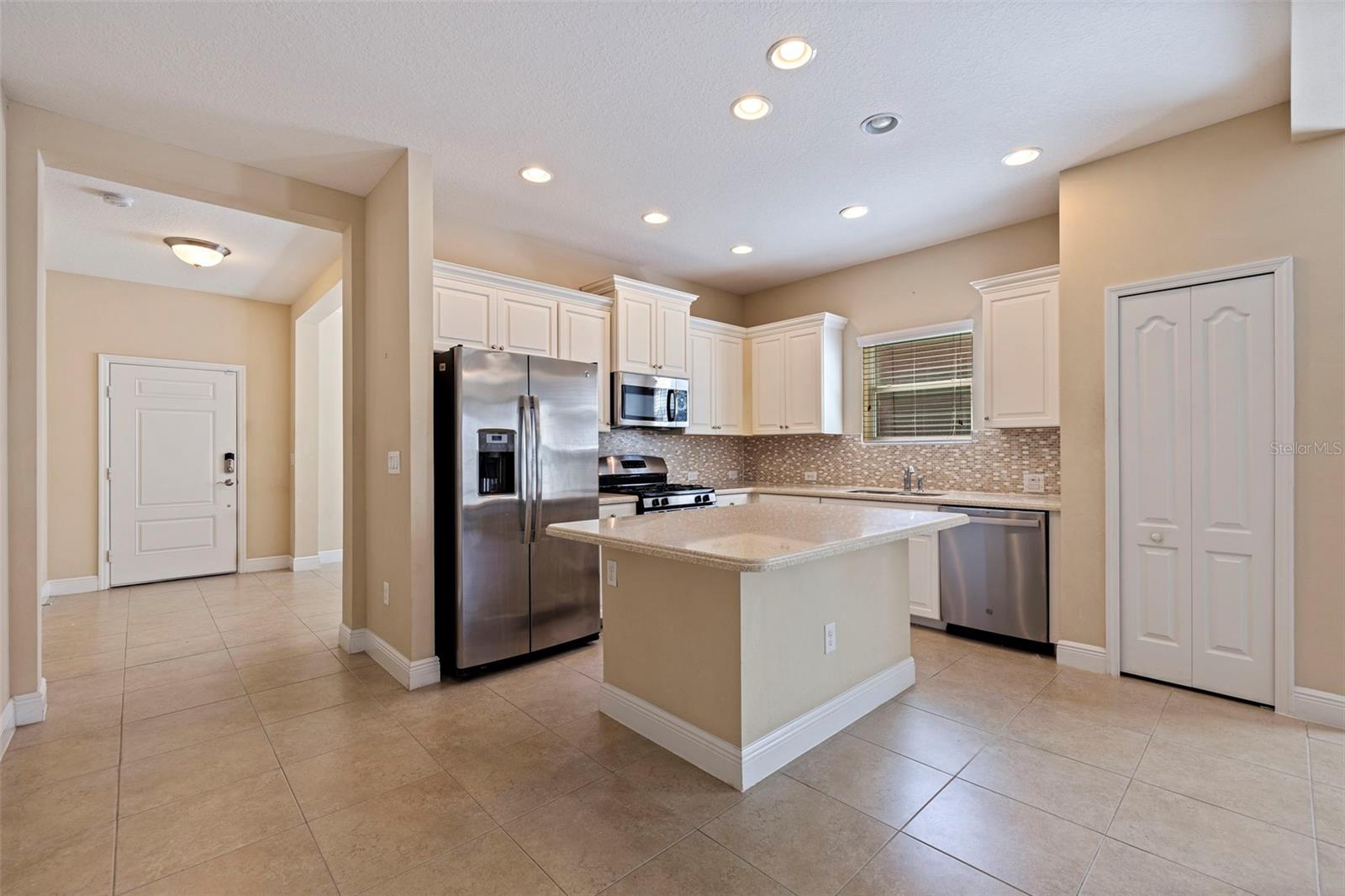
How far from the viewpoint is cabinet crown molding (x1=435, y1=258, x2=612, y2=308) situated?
12.3 ft

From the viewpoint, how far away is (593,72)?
247 centimetres

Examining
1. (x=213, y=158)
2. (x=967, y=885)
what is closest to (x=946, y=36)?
(x=967, y=885)

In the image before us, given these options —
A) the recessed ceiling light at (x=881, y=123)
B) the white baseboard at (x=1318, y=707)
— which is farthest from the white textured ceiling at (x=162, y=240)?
the white baseboard at (x=1318, y=707)

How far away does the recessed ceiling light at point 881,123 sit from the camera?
2.79 m

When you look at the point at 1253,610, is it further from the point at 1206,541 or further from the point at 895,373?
the point at 895,373

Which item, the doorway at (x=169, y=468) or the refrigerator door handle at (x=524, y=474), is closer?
the refrigerator door handle at (x=524, y=474)

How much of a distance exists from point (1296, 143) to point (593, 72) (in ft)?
10.3

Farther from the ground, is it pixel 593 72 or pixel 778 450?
pixel 593 72

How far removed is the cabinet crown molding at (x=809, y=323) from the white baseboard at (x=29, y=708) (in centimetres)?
514

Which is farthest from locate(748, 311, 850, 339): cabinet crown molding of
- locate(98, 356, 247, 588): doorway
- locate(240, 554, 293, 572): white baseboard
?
locate(240, 554, 293, 572): white baseboard

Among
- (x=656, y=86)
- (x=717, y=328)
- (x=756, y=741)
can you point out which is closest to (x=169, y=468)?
(x=717, y=328)

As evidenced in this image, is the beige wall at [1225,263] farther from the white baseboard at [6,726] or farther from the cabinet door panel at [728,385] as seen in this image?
the white baseboard at [6,726]

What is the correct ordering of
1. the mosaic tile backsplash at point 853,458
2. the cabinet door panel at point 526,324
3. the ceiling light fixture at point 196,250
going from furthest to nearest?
1. the ceiling light fixture at point 196,250
2. the mosaic tile backsplash at point 853,458
3. the cabinet door panel at point 526,324

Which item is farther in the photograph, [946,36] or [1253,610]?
[1253,610]
